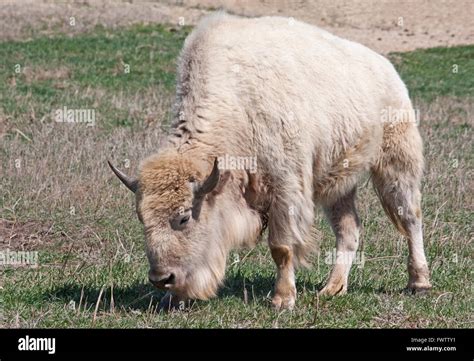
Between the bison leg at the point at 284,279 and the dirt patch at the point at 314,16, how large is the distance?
25.7 meters

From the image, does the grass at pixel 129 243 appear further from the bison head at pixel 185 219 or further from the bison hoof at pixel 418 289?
the bison head at pixel 185 219

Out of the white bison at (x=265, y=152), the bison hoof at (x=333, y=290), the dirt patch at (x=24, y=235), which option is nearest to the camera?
the white bison at (x=265, y=152)

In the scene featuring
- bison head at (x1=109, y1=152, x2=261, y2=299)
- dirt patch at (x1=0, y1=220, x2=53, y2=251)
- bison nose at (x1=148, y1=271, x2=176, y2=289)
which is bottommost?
dirt patch at (x1=0, y1=220, x2=53, y2=251)

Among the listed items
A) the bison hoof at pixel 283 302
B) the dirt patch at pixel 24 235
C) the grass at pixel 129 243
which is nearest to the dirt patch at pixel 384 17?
the grass at pixel 129 243

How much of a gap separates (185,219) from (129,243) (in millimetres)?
2757

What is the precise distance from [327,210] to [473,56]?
26.4 m

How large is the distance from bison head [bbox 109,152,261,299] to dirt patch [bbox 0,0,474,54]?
1018 inches

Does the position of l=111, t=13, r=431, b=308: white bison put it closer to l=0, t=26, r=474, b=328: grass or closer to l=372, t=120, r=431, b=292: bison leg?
l=372, t=120, r=431, b=292: bison leg

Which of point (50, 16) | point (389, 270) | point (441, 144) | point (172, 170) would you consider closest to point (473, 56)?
point (50, 16)

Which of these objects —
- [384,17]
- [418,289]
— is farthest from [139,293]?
[384,17]

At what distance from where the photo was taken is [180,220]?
24.1 feet

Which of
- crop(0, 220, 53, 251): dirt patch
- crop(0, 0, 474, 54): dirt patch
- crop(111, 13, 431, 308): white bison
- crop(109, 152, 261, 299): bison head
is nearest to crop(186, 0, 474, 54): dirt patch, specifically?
crop(0, 0, 474, 54): dirt patch

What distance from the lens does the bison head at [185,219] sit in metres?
7.24

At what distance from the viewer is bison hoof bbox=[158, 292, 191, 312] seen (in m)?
7.71
